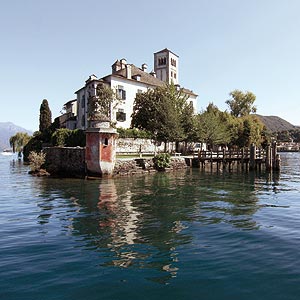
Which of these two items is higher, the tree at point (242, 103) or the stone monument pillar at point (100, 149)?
the tree at point (242, 103)

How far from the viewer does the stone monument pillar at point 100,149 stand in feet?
84.2

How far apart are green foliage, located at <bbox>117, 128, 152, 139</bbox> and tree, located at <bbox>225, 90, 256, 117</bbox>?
43172 mm

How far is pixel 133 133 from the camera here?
4584 centimetres

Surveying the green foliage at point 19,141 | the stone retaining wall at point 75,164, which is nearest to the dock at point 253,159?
the stone retaining wall at point 75,164

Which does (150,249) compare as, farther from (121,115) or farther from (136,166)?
(121,115)

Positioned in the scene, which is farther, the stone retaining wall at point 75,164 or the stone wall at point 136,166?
the stone wall at point 136,166

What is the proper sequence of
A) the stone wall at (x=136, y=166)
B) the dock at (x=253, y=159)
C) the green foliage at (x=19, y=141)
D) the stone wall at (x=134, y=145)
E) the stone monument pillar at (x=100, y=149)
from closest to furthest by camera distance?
the stone monument pillar at (x=100, y=149), the stone wall at (x=136, y=166), the dock at (x=253, y=159), the stone wall at (x=134, y=145), the green foliage at (x=19, y=141)

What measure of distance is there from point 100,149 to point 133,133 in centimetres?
2042

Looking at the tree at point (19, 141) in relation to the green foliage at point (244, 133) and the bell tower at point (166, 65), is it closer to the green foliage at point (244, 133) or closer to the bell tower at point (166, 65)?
the bell tower at point (166, 65)

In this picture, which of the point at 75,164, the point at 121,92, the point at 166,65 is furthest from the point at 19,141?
the point at 75,164

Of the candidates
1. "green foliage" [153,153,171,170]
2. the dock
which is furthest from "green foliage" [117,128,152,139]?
"green foliage" [153,153,171,170]

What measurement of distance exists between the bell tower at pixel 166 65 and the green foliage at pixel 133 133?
103ft

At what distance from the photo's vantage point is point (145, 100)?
48.5 metres

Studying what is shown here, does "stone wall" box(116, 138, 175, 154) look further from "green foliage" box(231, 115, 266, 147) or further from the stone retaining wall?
"green foliage" box(231, 115, 266, 147)
